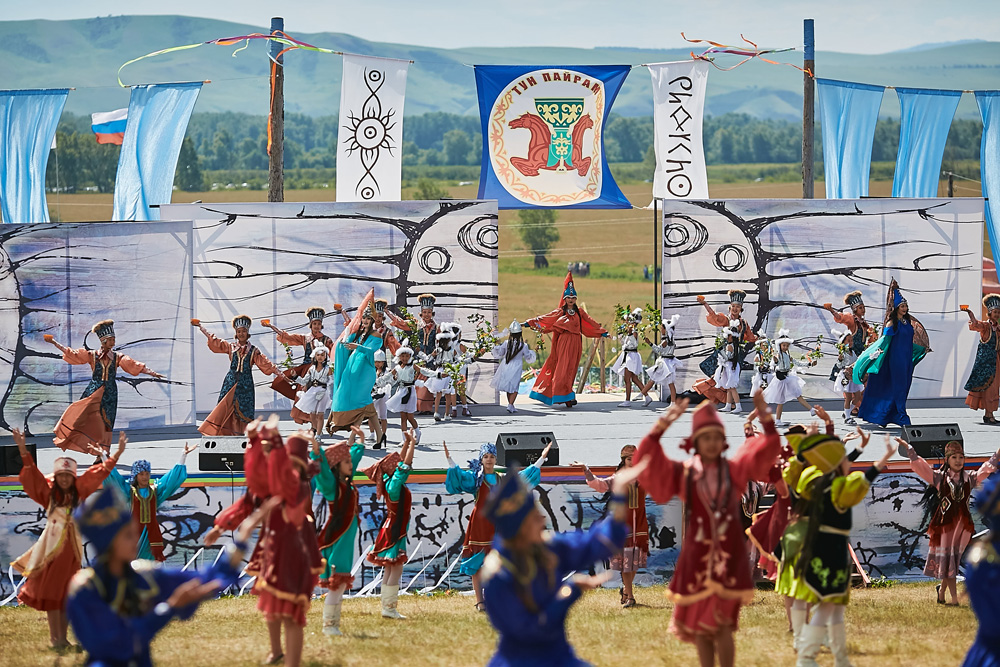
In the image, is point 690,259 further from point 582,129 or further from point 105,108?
point 105,108

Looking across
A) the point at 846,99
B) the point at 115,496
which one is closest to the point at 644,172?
the point at 846,99

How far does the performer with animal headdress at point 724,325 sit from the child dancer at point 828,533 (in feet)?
22.7

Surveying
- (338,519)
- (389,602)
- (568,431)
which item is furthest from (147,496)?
(568,431)

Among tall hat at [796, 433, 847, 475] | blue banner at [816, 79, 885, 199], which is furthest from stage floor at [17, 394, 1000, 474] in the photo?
tall hat at [796, 433, 847, 475]

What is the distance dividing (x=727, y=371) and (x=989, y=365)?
2.89 meters

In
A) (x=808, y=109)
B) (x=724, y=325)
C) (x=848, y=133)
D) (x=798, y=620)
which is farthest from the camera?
(x=808, y=109)

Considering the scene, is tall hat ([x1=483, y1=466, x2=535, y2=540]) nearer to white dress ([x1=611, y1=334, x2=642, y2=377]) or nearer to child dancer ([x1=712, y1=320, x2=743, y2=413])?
child dancer ([x1=712, y1=320, x2=743, y2=413])

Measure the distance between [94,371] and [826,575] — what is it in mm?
7595

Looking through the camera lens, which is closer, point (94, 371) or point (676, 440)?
point (94, 371)

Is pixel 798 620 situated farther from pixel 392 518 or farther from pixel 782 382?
pixel 782 382

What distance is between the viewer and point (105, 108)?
16488 cm

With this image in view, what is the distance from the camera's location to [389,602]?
28.2 ft

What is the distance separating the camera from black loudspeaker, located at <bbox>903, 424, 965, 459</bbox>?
10.3m

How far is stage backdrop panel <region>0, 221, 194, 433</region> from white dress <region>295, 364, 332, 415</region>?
1.58 m
